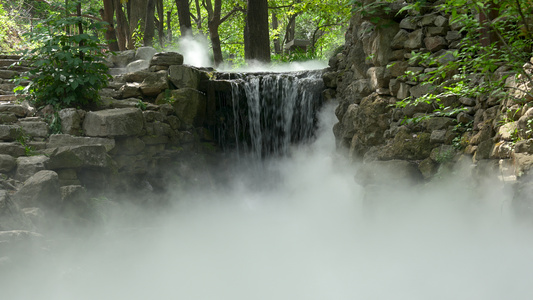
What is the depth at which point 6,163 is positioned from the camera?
5.05m

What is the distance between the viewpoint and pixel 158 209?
263 inches

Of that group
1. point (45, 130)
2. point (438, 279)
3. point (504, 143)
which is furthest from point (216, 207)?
point (504, 143)

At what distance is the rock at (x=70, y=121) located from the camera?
6.07 meters

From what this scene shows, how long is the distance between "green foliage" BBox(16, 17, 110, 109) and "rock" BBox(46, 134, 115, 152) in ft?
1.89

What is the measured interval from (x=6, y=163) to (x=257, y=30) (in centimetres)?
755

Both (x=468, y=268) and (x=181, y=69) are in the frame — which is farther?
(x=181, y=69)

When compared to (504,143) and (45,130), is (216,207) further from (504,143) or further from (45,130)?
(504,143)

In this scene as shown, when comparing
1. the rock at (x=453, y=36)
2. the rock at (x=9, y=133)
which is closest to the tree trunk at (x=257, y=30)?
the rock at (x=9, y=133)

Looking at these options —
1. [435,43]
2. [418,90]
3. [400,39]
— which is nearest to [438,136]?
[418,90]

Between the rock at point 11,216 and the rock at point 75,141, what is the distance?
1581 millimetres

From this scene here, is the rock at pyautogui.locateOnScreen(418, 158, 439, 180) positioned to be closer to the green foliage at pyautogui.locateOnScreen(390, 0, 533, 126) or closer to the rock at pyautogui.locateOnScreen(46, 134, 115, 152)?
the green foliage at pyautogui.locateOnScreen(390, 0, 533, 126)

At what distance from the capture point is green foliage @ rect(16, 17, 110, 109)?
6.07 meters

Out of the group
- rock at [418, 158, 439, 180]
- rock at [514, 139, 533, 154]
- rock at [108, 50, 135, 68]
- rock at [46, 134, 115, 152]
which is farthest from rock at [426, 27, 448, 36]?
rock at [108, 50, 135, 68]

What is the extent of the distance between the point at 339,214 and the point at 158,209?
8.67 ft
